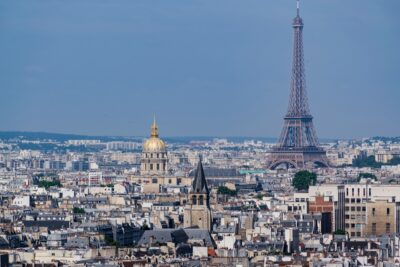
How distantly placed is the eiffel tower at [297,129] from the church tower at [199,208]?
88.6 metres

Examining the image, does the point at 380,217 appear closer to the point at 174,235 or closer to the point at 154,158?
the point at 174,235

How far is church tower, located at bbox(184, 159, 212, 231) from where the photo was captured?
89412 mm

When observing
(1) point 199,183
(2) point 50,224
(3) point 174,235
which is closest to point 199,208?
(1) point 199,183

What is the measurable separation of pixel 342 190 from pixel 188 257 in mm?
29970

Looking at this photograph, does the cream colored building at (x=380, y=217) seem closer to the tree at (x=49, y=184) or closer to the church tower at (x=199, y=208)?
the church tower at (x=199, y=208)

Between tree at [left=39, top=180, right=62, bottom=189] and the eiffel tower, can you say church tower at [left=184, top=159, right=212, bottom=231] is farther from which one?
the eiffel tower

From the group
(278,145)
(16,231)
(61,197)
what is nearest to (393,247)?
(16,231)

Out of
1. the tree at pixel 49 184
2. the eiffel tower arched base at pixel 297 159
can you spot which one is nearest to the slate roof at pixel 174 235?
the tree at pixel 49 184

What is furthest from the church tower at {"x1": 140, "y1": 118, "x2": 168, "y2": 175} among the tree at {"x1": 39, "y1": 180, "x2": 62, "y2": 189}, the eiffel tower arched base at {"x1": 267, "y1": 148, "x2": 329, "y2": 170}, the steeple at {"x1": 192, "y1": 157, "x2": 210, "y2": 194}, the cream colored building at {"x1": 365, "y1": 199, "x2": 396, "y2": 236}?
the cream colored building at {"x1": 365, "y1": 199, "x2": 396, "y2": 236}

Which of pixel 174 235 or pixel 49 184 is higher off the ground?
pixel 49 184

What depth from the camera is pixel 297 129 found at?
188 meters

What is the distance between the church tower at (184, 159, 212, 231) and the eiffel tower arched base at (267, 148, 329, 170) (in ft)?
280

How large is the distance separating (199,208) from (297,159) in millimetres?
90377

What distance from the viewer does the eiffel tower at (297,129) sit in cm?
18338
